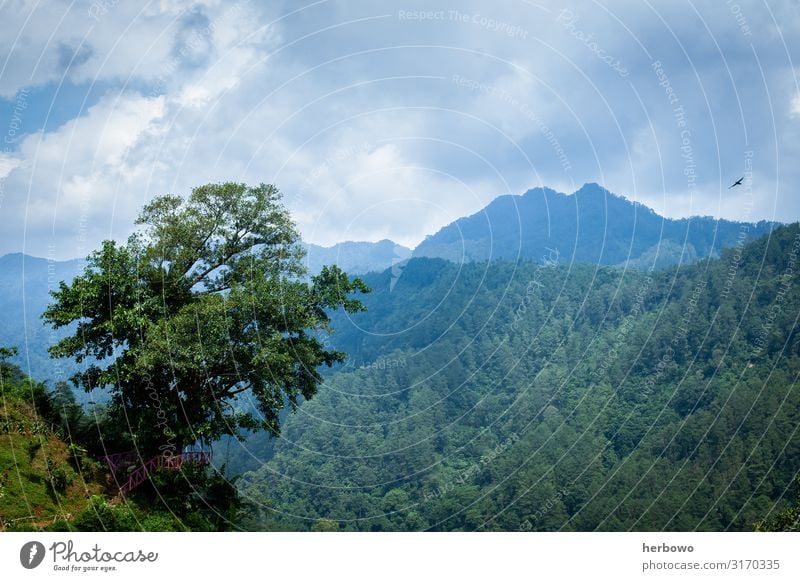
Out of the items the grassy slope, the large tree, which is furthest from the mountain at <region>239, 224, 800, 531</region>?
the grassy slope

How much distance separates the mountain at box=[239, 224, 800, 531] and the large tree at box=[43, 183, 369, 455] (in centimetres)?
5361

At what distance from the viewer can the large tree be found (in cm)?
2175

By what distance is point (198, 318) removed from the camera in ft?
72.0

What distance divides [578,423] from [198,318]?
123035 millimetres

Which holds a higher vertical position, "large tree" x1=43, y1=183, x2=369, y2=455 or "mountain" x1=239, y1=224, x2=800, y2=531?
"large tree" x1=43, y1=183, x2=369, y2=455

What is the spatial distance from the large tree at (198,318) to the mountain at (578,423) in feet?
176

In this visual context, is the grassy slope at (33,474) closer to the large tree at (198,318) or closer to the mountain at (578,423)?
the large tree at (198,318)

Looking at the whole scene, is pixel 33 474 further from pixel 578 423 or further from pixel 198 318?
pixel 578 423

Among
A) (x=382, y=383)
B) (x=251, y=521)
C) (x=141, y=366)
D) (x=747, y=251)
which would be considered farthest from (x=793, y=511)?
(x=747, y=251)

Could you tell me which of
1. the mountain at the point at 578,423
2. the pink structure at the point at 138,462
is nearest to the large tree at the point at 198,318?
the pink structure at the point at 138,462

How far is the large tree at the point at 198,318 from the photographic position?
21.8 meters

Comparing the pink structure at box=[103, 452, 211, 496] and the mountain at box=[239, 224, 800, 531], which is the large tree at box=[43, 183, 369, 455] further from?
the mountain at box=[239, 224, 800, 531]

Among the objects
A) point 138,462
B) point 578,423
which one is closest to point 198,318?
point 138,462
